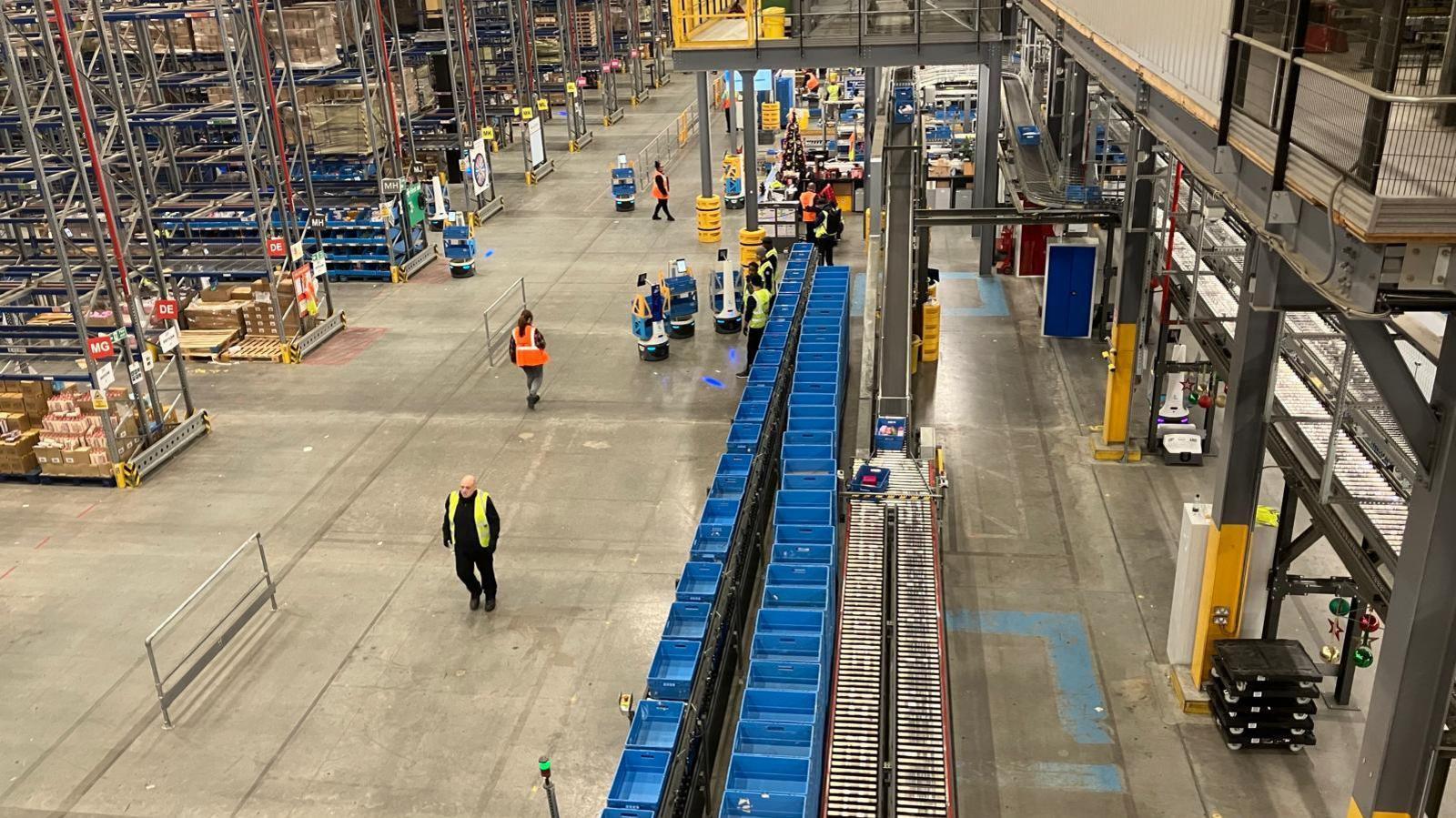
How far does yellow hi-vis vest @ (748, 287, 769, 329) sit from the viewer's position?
15.2 metres

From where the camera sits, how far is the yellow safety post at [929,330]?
51.3ft

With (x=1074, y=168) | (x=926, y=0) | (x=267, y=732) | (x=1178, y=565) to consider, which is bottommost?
(x=267, y=732)

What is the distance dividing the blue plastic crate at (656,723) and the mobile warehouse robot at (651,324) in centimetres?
908

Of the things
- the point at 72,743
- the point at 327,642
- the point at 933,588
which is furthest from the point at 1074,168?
the point at 72,743

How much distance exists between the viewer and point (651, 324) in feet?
53.2

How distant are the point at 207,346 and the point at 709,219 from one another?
32.1 feet

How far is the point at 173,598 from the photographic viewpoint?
10945 mm

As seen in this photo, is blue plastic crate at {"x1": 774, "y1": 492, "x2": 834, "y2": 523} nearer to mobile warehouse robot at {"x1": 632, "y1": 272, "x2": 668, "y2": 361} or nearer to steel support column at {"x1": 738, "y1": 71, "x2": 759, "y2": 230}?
mobile warehouse robot at {"x1": 632, "y1": 272, "x2": 668, "y2": 361}

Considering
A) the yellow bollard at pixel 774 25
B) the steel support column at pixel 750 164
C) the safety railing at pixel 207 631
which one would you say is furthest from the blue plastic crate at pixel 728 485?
the steel support column at pixel 750 164

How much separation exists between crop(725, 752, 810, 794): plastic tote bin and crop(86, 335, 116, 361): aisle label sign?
9.90m

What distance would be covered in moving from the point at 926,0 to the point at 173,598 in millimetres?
14298

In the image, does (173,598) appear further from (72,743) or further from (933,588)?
(933,588)

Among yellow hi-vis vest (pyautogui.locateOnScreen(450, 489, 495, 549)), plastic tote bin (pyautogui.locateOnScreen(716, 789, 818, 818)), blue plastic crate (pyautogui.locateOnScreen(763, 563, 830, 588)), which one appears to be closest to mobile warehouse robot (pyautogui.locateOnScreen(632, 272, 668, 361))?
yellow hi-vis vest (pyautogui.locateOnScreen(450, 489, 495, 549))

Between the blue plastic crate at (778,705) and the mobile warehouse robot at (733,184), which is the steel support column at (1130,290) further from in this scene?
the mobile warehouse robot at (733,184)
